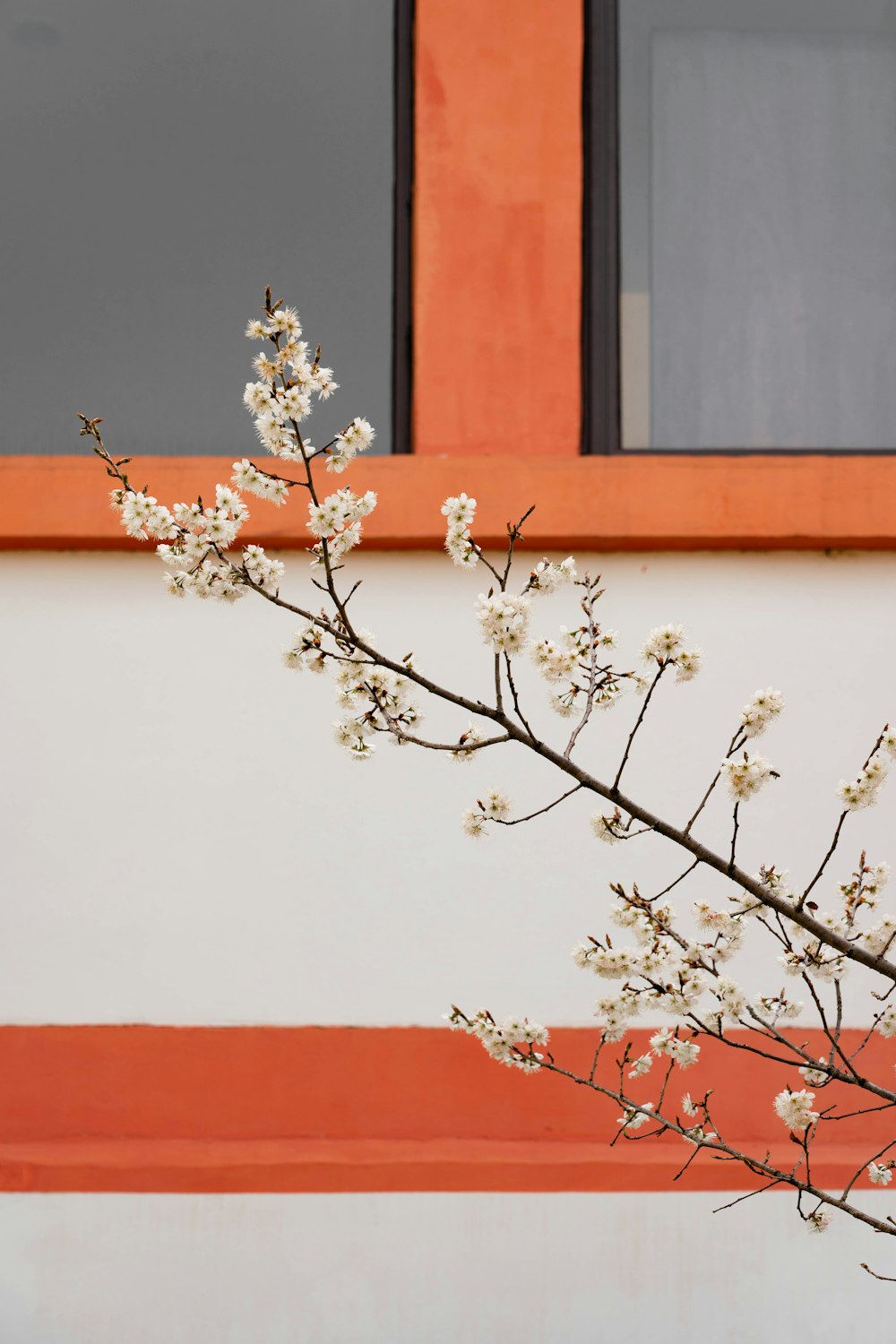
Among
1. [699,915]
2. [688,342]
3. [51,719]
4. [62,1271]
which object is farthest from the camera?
[688,342]

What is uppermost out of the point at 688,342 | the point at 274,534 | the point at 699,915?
the point at 688,342

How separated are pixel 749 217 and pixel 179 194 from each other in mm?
1580

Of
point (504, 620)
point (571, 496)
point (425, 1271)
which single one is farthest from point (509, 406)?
point (425, 1271)

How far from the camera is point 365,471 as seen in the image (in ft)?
8.98

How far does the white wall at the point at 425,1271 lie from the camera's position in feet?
8.43

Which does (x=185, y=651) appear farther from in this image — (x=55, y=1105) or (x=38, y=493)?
(x=55, y=1105)

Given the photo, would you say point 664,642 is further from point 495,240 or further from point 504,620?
point 495,240

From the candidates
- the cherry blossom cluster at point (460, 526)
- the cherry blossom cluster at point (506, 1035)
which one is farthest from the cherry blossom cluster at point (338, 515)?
the cherry blossom cluster at point (506, 1035)

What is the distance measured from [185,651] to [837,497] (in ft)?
5.55

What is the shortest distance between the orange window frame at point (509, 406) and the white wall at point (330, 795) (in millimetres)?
107

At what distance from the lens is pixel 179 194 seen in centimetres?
303

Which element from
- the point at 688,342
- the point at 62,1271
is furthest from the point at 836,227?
the point at 62,1271

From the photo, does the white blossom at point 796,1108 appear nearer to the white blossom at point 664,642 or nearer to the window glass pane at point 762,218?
the white blossom at point 664,642

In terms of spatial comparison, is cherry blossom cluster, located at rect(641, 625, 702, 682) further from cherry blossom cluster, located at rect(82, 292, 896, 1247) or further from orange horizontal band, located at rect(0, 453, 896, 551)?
orange horizontal band, located at rect(0, 453, 896, 551)
